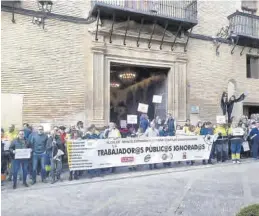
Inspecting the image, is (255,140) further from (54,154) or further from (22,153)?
(22,153)

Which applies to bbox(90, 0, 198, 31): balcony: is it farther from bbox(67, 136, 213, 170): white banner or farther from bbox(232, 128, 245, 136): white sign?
bbox(67, 136, 213, 170): white banner

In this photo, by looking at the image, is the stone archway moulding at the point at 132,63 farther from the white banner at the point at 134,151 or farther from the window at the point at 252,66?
the window at the point at 252,66

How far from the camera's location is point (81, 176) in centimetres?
964

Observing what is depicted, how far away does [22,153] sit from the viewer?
859 centimetres

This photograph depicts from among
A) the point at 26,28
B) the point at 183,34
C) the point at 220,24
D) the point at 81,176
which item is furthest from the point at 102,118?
the point at 220,24

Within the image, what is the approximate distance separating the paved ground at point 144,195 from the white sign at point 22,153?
84 centimetres

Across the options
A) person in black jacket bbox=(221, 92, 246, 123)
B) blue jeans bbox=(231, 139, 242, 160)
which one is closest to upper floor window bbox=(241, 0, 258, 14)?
person in black jacket bbox=(221, 92, 246, 123)

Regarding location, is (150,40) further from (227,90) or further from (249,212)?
(249,212)

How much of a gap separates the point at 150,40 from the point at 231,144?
5681mm

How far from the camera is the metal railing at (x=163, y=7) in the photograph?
43.4ft

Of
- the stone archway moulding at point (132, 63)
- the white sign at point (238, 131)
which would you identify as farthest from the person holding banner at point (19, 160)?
the white sign at point (238, 131)

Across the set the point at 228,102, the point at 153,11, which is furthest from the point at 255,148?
the point at 153,11

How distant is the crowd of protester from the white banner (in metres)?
0.41

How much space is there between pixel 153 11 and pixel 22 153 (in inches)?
333
